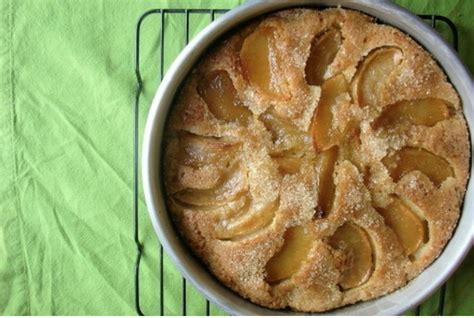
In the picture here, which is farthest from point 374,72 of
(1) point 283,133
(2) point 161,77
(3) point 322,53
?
(2) point 161,77

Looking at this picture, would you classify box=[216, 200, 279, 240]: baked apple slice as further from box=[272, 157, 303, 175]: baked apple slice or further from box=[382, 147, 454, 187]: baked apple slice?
box=[382, 147, 454, 187]: baked apple slice

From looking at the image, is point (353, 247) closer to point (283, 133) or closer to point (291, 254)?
point (291, 254)

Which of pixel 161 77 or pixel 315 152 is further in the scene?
pixel 161 77

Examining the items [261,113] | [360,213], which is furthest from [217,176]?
[360,213]

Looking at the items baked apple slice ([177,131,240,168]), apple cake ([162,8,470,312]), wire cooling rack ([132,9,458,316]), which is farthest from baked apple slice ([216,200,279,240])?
wire cooling rack ([132,9,458,316])

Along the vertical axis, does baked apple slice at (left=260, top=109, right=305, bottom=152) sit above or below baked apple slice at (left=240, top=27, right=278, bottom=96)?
below

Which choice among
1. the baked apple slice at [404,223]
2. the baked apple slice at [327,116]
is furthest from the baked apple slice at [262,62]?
the baked apple slice at [404,223]

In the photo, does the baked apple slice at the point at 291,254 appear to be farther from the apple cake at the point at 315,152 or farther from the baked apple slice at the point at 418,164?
the baked apple slice at the point at 418,164

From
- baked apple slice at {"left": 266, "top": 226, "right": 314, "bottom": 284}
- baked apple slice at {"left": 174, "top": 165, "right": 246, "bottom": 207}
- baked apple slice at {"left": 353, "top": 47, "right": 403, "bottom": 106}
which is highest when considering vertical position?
baked apple slice at {"left": 353, "top": 47, "right": 403, "bottom": 106}
